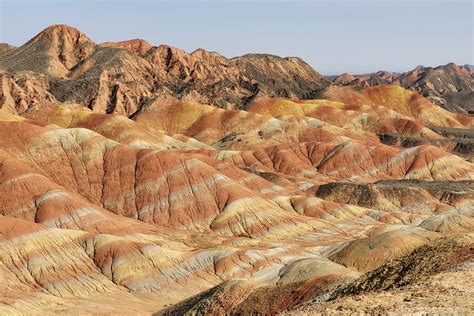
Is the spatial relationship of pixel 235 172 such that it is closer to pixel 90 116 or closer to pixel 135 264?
pixel 135 264

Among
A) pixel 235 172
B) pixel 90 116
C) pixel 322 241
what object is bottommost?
pixel 322 241

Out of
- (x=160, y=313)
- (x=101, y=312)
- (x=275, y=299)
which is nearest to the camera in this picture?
(x=275, y=299)

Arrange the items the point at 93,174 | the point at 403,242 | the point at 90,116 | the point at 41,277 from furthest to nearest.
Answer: the point at 90,116, the point at 93,174, the point at 403,242, the point at 41,277

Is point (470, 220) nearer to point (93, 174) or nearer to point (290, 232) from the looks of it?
point (290, 232)

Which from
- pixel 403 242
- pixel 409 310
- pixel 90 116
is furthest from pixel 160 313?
pixel 90 116

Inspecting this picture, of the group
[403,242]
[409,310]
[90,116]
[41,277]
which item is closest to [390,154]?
[403,242]

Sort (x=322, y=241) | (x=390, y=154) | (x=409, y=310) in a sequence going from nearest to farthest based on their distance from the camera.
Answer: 1. (x=409, y=310)
2. (x=322, y=241)
3. (x=390, y=154)

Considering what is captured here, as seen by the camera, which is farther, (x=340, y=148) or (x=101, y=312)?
(x=340, y=148)

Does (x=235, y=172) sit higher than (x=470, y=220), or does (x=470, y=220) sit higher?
(x=235, y=172)

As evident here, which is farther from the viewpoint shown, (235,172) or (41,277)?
(235,172)
